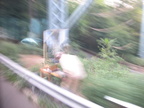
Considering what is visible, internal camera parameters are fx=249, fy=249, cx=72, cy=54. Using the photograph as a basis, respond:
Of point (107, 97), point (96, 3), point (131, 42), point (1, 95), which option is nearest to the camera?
point (107, 97)

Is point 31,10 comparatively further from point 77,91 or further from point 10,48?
Result: point 77,91

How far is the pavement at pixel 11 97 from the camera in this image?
3510 millimetres

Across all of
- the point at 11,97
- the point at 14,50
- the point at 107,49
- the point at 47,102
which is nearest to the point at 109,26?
the point at 107,49

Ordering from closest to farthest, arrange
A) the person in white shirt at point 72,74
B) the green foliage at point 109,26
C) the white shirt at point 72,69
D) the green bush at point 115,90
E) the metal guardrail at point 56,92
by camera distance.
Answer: the metal guardrail at point 56,92
the green bush at point 115,90
the person in white shirt at point 72,74
the white shirt at point 72,69
the green foliage at point 109,26

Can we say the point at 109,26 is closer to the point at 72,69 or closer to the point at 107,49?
the point at 107,49

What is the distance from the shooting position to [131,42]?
8297 mm

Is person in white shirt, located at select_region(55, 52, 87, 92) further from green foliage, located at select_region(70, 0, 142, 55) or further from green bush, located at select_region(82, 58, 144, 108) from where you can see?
green foliage, located at select_region(70, 0, 142, 55)

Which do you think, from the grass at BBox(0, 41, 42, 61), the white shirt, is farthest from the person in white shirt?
the grass at BBox(0, 41, 42, 61)

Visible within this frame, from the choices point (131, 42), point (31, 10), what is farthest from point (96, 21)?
point (31, 10)

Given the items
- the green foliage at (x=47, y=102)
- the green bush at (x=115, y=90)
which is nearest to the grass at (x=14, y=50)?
the green foliage at (x=47, y=102)

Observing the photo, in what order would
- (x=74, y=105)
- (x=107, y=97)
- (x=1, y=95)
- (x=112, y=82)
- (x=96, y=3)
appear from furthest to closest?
(x=96, y=3)
(x=1, y=95)
(x=112, y=82)
(x=107, y=97)
(x=74, y=105)

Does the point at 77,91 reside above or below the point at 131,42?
above

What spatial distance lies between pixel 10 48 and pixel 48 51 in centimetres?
90

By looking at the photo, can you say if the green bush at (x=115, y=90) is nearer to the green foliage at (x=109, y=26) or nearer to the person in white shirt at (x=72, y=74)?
the person in white shirt at (x=72, y=74)
